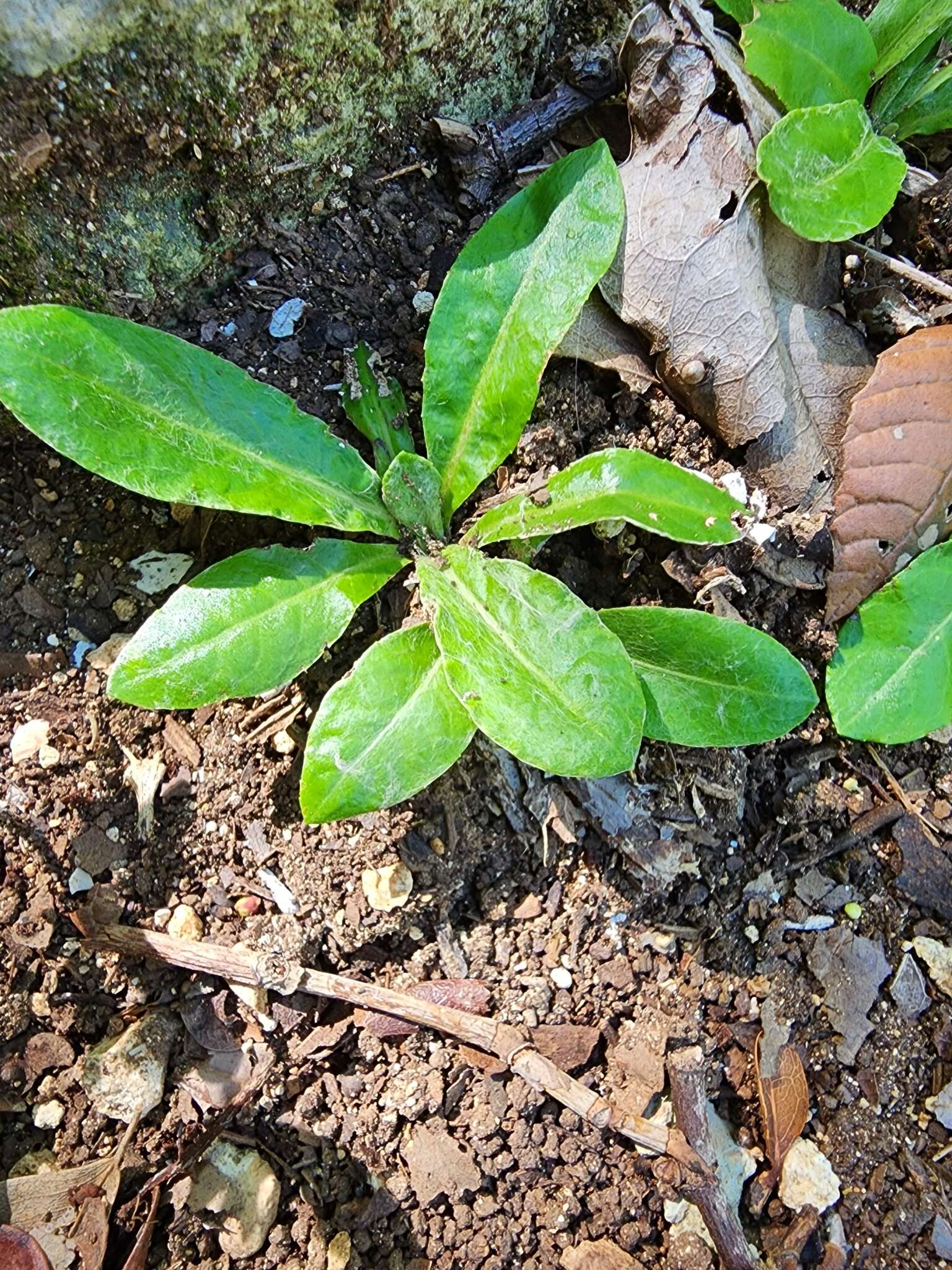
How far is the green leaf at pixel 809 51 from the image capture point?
165 centimetres

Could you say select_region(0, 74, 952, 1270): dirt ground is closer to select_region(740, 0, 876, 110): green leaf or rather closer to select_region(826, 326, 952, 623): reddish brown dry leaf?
select_region(826, 326, 952, 623): reddish brown dry leaf

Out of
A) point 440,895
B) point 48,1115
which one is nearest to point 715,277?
point 440,895

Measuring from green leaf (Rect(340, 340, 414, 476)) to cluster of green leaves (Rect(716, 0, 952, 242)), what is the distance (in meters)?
0.73

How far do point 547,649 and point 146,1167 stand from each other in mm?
1104

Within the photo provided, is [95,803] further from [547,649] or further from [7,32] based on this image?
[7,32]

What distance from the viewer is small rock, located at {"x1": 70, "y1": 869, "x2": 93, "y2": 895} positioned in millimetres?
1690

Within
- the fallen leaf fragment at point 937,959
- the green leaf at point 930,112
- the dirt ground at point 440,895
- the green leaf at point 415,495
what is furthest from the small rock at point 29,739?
the green leaf at point 930,112

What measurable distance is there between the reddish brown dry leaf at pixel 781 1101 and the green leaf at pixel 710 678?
0.60 meters

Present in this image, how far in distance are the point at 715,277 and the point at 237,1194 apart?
5.76ft

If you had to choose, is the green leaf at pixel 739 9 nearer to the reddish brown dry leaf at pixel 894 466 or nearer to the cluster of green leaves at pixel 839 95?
the cluster of green leaves at pixel 839 95

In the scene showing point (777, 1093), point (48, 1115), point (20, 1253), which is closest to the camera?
point (20, 1253)

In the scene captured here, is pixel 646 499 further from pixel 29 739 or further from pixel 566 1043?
pixel 29 739

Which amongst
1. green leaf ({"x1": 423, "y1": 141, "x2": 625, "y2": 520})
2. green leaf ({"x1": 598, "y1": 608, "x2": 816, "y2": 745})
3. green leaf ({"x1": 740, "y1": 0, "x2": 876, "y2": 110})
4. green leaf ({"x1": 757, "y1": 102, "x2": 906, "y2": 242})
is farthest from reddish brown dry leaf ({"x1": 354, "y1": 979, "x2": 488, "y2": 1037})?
green leaf ({"x1": 740, "y1": 0, "x2": 876, "y2": 110})

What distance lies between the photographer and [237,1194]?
1649 millimetres
